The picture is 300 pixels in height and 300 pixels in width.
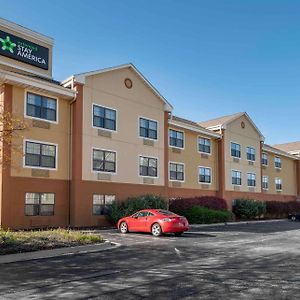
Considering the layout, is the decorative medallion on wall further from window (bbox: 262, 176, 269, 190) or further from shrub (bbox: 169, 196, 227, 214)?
window (bbox: 262, 176, 269, 190)

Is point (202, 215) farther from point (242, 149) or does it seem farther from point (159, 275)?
point (159, 275)

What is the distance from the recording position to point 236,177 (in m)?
42.8

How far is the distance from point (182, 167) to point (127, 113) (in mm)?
8748

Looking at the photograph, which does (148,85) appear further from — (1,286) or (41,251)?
(1,286)

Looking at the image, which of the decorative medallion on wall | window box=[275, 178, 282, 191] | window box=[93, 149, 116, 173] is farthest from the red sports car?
window box=[275, 178, 282, 191]

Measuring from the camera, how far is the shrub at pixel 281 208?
45.8m

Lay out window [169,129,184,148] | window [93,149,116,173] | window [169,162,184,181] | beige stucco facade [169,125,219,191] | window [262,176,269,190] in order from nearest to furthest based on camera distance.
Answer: window [93,149,116,173] < window [169,162,184,181] < window [169,129,184,148] < beige stucco facade [169,125,219,191] < window [262,176,269,190]

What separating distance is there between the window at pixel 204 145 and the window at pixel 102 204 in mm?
12947

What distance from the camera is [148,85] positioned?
3188 cm

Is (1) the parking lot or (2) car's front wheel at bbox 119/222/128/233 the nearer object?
(1) the parking lot

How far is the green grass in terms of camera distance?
1405 cm

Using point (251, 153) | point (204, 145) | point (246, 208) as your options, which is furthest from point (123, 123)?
point (251, 153)

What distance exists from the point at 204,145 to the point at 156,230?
19199mm

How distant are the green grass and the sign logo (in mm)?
14674
